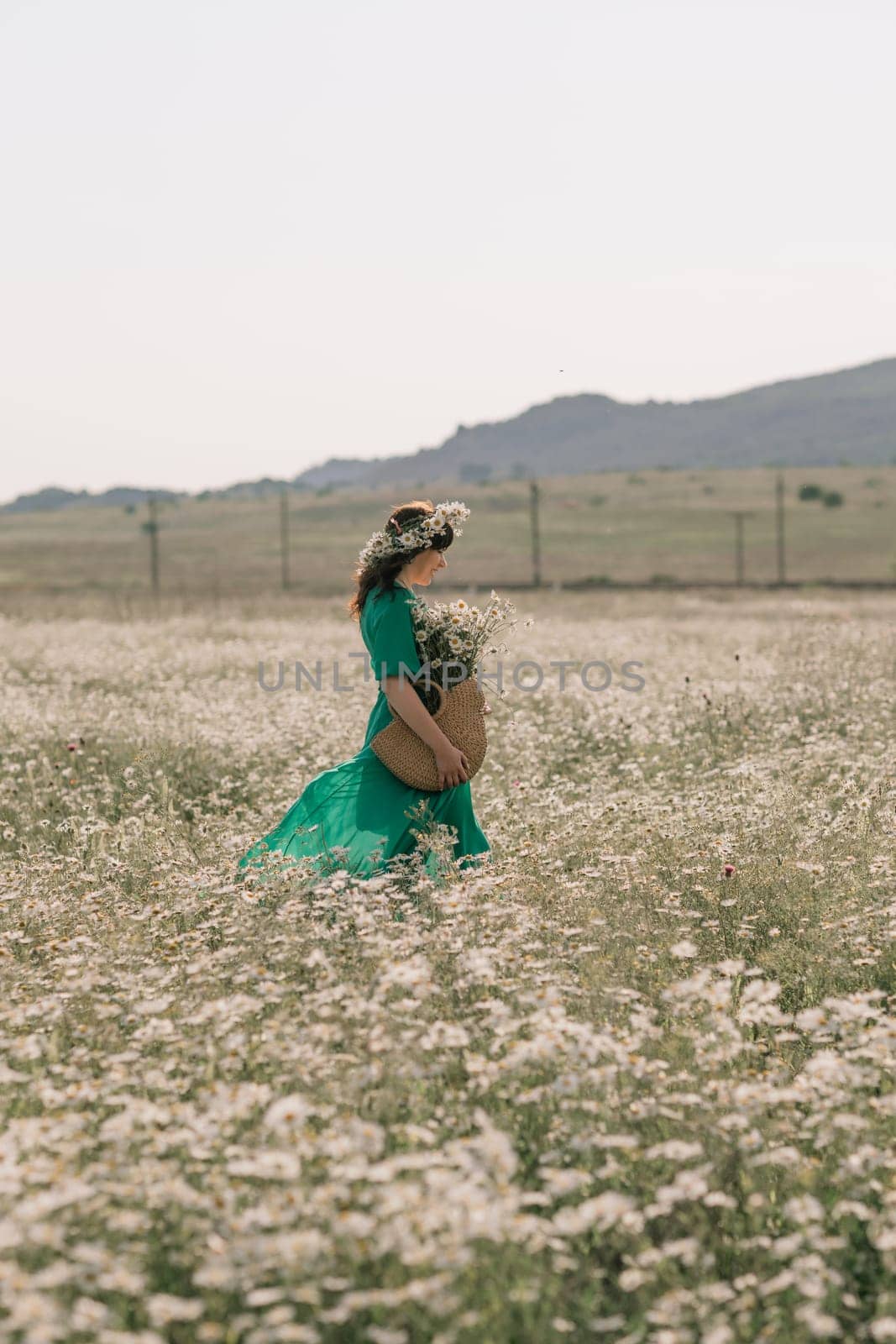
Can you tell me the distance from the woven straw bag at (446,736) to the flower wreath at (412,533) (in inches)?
27.5

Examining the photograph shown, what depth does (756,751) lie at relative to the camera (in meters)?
9.36

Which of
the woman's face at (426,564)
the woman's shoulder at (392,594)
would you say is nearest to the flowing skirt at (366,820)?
the woman's shoulder at (392,594)

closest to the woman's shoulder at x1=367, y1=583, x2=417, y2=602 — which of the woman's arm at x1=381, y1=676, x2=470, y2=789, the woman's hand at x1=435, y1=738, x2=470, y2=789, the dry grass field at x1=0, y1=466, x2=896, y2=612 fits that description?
the woman's arm at x1=381, y1=676, x2=470, y2=789

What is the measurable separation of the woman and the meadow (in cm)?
31

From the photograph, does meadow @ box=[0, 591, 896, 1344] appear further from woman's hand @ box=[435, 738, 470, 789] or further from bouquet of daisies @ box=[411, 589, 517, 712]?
bouquet of daisies @ box=[411, 589, 517, 712]

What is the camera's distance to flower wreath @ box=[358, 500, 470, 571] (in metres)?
5.93

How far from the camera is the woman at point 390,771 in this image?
5.93 metres

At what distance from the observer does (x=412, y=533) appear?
5.92m

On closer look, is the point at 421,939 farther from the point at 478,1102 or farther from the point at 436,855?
the point at 436,855

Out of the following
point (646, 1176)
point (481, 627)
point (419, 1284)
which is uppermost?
point (481, 627)

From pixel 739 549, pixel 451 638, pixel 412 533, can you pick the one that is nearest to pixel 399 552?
pixel 412 533

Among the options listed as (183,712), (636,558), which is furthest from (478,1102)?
(636,558)

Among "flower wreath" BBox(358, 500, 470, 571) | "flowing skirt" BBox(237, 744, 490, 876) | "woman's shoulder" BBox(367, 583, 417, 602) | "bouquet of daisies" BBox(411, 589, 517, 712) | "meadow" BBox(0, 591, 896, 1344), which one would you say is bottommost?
"meadow" BBox(0, 591, 896, 1344)

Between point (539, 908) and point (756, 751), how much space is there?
4.49 meters
